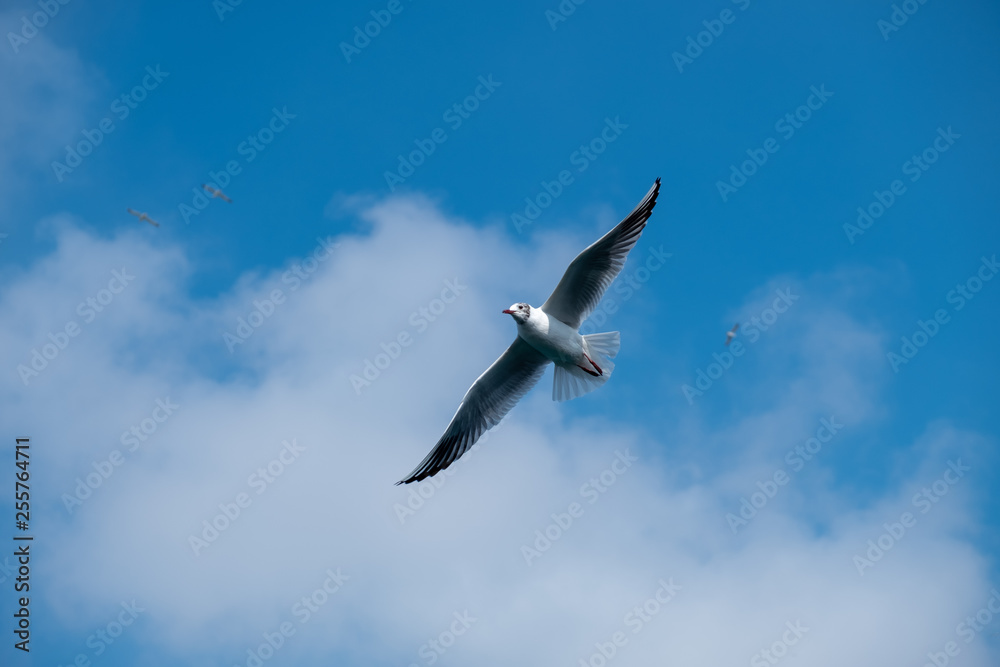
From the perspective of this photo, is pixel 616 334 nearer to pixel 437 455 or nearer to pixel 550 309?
pixel 550 309

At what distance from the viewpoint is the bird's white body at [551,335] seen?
13.4 metres

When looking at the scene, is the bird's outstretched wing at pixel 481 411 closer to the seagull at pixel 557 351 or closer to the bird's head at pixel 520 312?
the seagull at pixel 557 351

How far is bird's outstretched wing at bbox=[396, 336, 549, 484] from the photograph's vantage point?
46.7ft

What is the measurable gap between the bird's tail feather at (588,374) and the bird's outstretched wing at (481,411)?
355 millimetres

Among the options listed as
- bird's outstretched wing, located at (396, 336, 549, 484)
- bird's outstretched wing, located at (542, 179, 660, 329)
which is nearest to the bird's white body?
bird's outstretched wing, located at (542, 179, 660, 329)

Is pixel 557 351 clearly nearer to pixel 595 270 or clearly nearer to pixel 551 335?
pixel 551 335

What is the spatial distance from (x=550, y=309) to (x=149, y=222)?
5.45m

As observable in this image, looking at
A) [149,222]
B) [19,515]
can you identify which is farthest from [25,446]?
[149,222]

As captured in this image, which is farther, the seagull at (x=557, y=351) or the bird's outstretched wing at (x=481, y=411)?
the bird's outstretched wing at (x=481, y=411)

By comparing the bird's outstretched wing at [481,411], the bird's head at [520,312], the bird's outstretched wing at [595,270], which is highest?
the bird's outstretched wing at [595,270]

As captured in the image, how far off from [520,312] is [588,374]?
120 centimetres

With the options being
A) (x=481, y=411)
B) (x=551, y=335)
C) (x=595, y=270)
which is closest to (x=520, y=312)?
(x=551, y=335)

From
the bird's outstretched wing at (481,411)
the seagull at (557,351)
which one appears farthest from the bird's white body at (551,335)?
the bird's outstretched wing at (481,411)

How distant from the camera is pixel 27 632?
1494 centimetres
